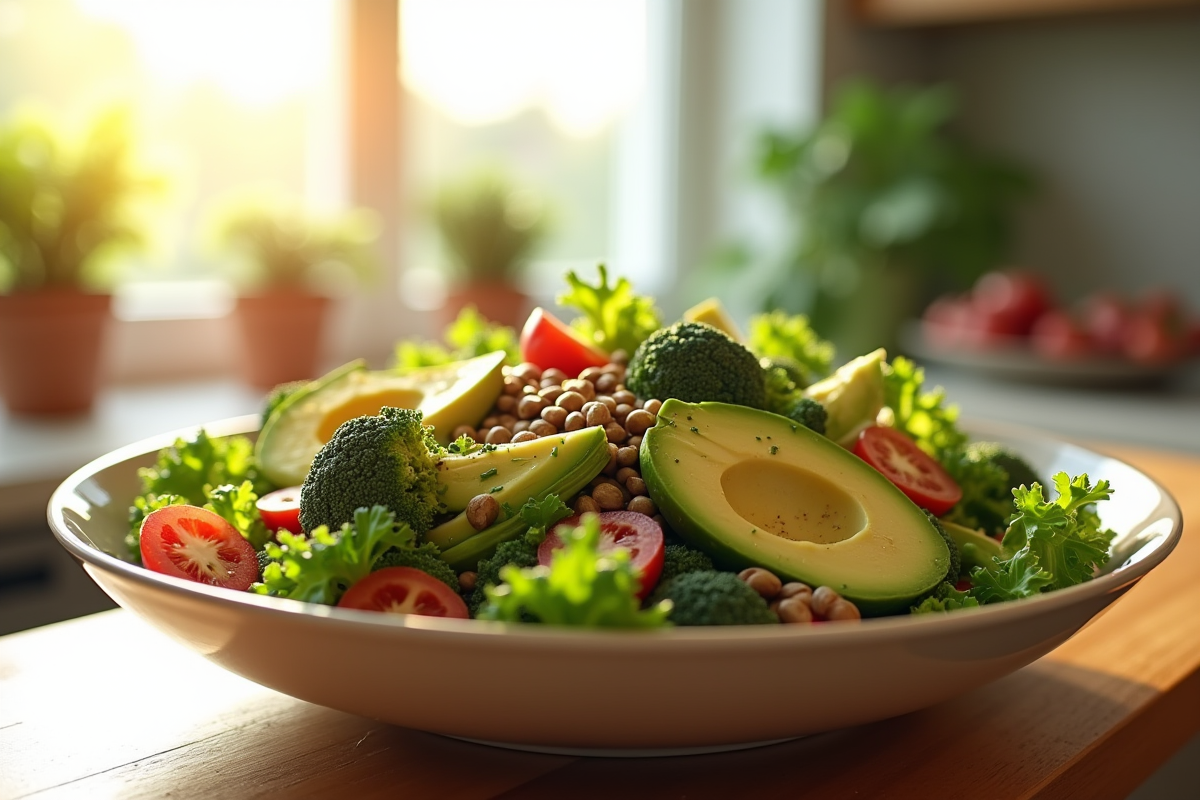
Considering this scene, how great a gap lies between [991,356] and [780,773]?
2.12 meters

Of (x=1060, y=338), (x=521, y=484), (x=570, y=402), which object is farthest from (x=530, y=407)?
(x=1060, y=338)

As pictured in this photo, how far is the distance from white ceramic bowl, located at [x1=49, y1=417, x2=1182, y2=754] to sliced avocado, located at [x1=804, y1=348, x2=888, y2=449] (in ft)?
1.08

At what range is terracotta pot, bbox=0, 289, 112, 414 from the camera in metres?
2.01

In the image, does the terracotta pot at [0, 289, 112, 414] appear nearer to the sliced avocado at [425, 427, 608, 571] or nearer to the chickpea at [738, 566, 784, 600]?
the sliced avocado at [425, 427, 608, 571]

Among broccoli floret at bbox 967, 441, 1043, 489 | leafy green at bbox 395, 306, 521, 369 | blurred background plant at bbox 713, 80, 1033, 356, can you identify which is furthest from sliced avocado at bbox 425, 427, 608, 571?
blurred background plant at bbox 713, 80, 1033, 356

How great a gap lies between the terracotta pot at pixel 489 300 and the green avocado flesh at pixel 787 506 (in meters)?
1.80

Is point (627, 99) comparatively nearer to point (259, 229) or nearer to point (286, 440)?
point (259, 229)

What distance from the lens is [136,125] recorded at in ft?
6.82

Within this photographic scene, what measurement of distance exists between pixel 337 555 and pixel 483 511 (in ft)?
0.36

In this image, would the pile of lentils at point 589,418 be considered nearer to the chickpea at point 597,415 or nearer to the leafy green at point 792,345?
the chickpea at point 597,415

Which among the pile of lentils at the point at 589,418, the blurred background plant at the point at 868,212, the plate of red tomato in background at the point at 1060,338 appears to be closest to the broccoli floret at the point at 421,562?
the pile of lentils at the point at 589,418

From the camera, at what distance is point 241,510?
0.96 m

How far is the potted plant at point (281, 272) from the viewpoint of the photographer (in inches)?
92.7

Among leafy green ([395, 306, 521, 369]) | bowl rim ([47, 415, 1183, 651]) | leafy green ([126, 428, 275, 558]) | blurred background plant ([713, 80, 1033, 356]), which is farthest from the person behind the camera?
blurred background plant ([713, 80, 1033, 356])
